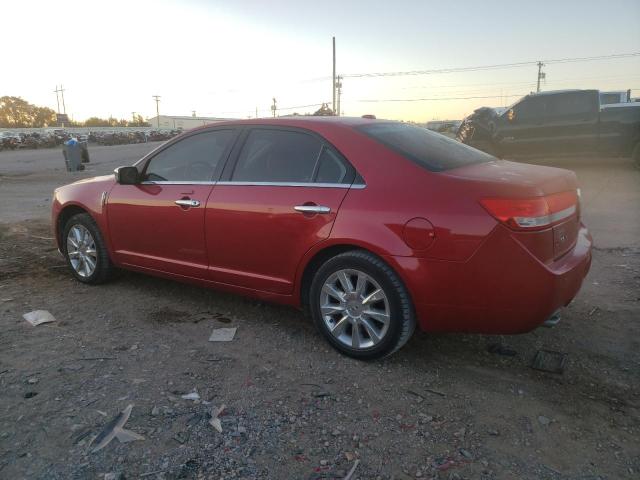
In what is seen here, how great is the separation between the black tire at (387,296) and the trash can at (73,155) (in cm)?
1767

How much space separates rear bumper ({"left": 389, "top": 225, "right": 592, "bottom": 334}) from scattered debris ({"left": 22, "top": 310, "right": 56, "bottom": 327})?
2.91 metres

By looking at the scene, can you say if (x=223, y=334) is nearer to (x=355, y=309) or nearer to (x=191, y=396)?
(x=191, y=396)

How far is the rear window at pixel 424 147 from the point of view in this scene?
10.8ft

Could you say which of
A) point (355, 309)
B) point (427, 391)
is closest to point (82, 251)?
point (355, 309)

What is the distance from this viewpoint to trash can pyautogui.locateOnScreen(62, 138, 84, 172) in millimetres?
18219

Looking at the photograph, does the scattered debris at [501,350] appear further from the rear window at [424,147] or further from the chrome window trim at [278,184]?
the chrome window trim at [278,184]

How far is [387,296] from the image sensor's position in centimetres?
315

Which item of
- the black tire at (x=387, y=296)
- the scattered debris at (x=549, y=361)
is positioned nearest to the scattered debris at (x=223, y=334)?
the black tire at (x=387, y=296)

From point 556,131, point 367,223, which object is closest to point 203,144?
point 367,223

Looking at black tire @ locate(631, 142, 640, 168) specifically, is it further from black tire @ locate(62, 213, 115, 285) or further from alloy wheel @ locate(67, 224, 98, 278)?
alloy wheel @ locate(67, 224, 98, 278)

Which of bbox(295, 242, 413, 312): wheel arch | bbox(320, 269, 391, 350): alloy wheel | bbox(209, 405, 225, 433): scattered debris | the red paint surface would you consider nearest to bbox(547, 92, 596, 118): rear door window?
the red paint surface

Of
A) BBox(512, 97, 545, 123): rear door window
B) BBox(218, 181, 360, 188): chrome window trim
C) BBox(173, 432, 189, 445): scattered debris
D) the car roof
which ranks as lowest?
BBox(173, 432, 189, 445): scattered debris

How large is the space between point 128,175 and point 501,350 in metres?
3.37

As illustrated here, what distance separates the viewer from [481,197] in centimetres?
286
